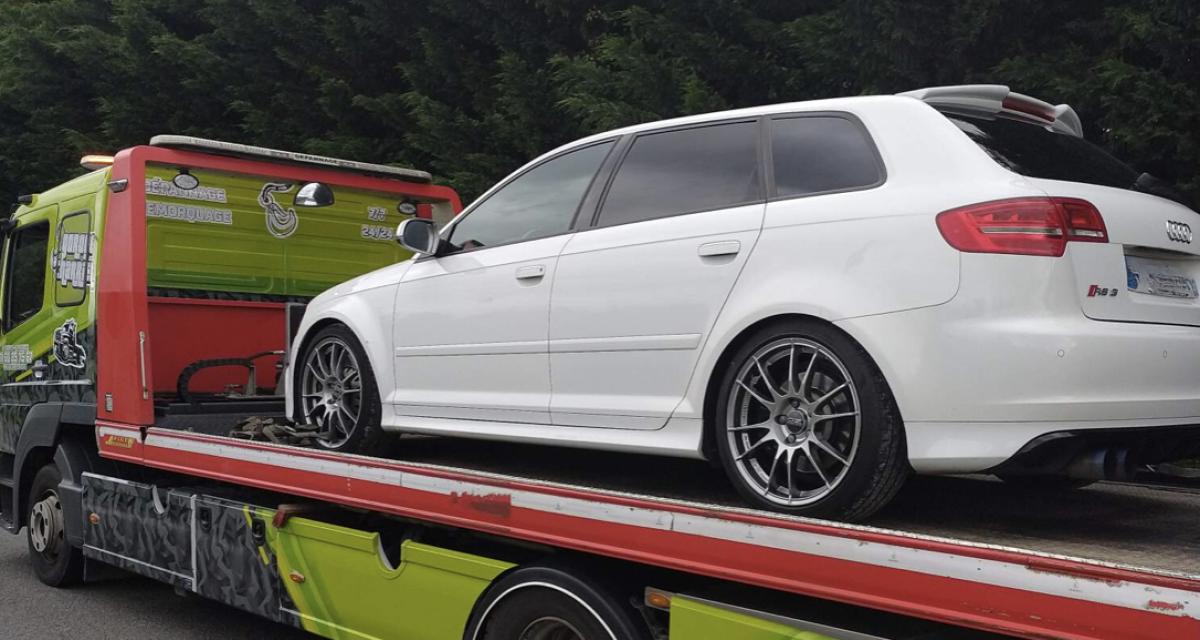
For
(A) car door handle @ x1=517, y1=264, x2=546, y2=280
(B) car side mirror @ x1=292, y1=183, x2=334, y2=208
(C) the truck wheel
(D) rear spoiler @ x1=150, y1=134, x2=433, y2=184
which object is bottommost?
(C) the truck wheel

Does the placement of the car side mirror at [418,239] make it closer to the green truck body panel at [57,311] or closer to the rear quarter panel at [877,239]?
the rear quarter panel at [877,239]

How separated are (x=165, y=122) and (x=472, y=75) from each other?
19.7ft

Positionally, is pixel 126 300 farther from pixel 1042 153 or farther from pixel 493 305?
pixel 1042 153

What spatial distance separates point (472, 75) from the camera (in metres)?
11.4

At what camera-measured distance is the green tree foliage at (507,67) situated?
7.32 m

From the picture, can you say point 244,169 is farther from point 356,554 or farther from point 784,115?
point 784,115

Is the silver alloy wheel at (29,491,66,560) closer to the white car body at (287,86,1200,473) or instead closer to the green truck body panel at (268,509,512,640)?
the green truck body panel at (268,509,512,640)

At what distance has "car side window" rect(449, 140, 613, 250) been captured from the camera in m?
4.45

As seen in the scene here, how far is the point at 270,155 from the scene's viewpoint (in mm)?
6922

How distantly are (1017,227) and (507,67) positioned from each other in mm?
7989

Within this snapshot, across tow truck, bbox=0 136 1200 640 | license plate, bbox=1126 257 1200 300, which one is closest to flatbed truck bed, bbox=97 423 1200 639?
tow truck, bbox=0 136 1200 640

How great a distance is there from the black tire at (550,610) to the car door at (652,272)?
57cm

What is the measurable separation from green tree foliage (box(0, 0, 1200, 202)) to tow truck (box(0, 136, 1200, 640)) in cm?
299

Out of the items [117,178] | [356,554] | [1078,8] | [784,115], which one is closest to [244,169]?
[117,178]
